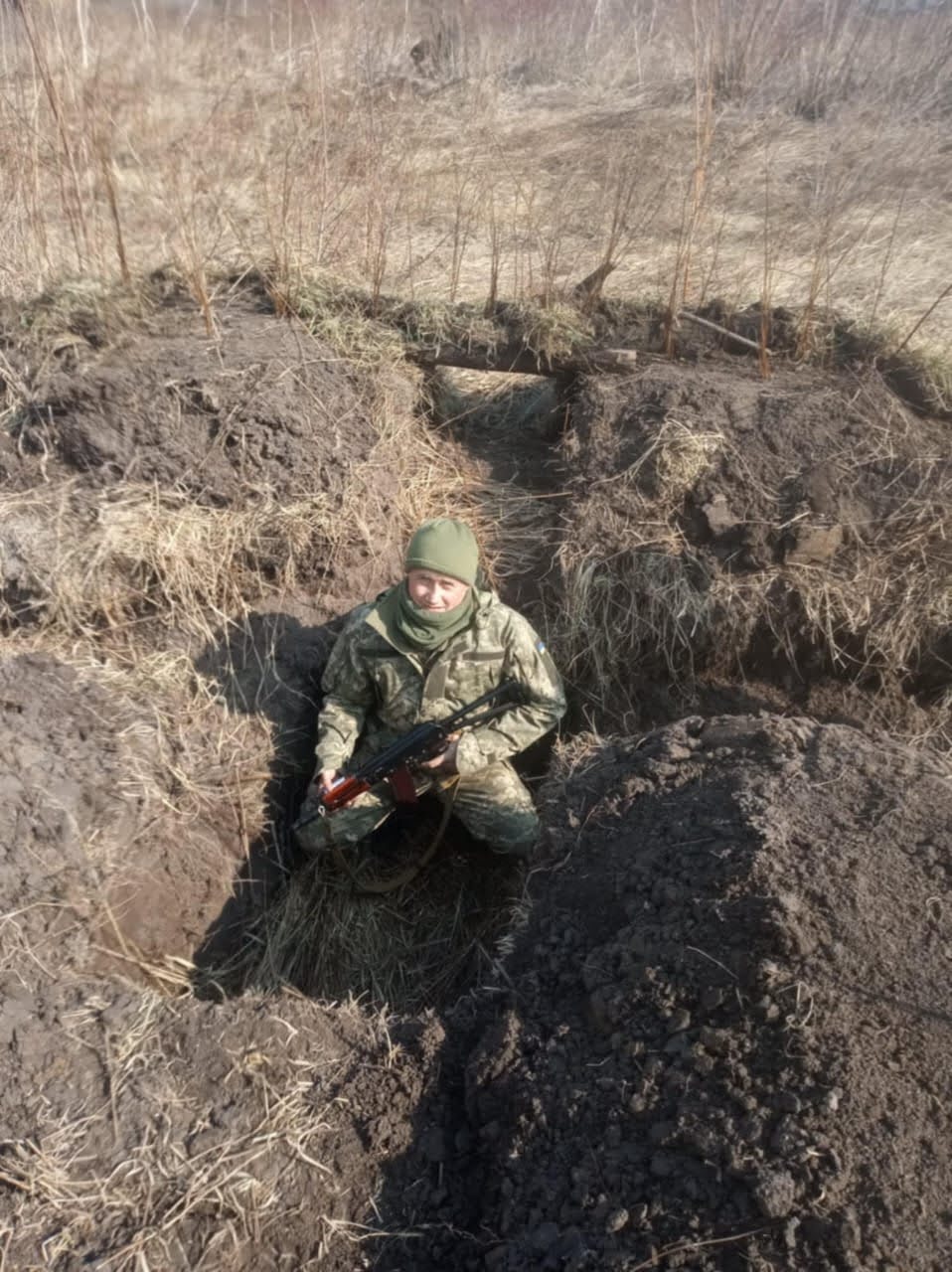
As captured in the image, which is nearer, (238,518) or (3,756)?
(3,756)

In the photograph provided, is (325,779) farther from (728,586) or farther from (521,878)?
(728,586)

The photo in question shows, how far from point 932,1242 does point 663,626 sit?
245 cm

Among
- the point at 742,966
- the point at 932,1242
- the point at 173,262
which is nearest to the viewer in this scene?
the point at 932,1242

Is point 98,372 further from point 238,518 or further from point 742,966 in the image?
point 742,966

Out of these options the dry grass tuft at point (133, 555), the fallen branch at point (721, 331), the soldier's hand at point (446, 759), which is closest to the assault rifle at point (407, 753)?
the soldier's hand at point (446, 759)

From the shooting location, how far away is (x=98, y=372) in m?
3.82

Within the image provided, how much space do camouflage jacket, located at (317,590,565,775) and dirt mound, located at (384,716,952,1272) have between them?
823 mm

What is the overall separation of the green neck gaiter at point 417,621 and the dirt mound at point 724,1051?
106cm

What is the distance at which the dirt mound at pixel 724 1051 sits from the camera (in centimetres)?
176

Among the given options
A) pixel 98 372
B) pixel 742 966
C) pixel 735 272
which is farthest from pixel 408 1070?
pixel 735 272

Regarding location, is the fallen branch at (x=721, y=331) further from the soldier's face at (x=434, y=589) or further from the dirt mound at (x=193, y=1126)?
the dirt mound at (x=193, y=1126)

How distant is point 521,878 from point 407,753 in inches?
27.2

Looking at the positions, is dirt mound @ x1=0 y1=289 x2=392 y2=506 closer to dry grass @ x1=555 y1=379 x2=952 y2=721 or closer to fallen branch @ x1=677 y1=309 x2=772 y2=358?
dry grass @ x1=555 y1=379 x2=952 y2=721

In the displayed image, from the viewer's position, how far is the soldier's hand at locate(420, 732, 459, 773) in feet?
11.3
